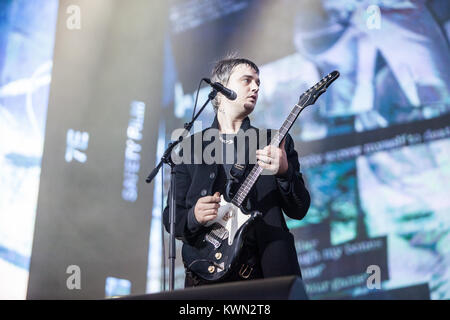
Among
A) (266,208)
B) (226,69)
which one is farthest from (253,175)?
(226,69)

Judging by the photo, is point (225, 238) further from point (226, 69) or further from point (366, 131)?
point (366, 131)

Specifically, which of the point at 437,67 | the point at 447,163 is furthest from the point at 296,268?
the point at 437,67

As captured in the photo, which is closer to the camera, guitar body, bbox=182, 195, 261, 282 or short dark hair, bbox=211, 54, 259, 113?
guitar body, bbox=182, 195, 261, 282

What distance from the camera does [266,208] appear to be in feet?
8.36

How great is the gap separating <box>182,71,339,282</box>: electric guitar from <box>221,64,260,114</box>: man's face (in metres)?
0.27

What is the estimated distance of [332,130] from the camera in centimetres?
445

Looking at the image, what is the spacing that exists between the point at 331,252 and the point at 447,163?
41.2 inches

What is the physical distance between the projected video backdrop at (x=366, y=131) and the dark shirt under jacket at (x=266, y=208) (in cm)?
171

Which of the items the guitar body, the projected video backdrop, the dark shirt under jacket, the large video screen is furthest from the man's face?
the large video screen

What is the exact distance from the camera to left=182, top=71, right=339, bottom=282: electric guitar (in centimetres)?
239

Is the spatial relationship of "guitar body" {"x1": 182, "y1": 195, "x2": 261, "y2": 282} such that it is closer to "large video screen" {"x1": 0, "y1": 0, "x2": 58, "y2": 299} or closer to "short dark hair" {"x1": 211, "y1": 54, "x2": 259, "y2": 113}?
"short dark hair" {"x1": 211, "y1": 54, "x2": 259, "y2": 113}

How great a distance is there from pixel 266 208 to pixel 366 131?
6.72ft

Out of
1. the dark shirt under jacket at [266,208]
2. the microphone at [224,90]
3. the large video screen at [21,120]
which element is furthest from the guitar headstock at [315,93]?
the large video screen at [21,120]

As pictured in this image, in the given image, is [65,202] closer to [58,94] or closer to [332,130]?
[58,94]
